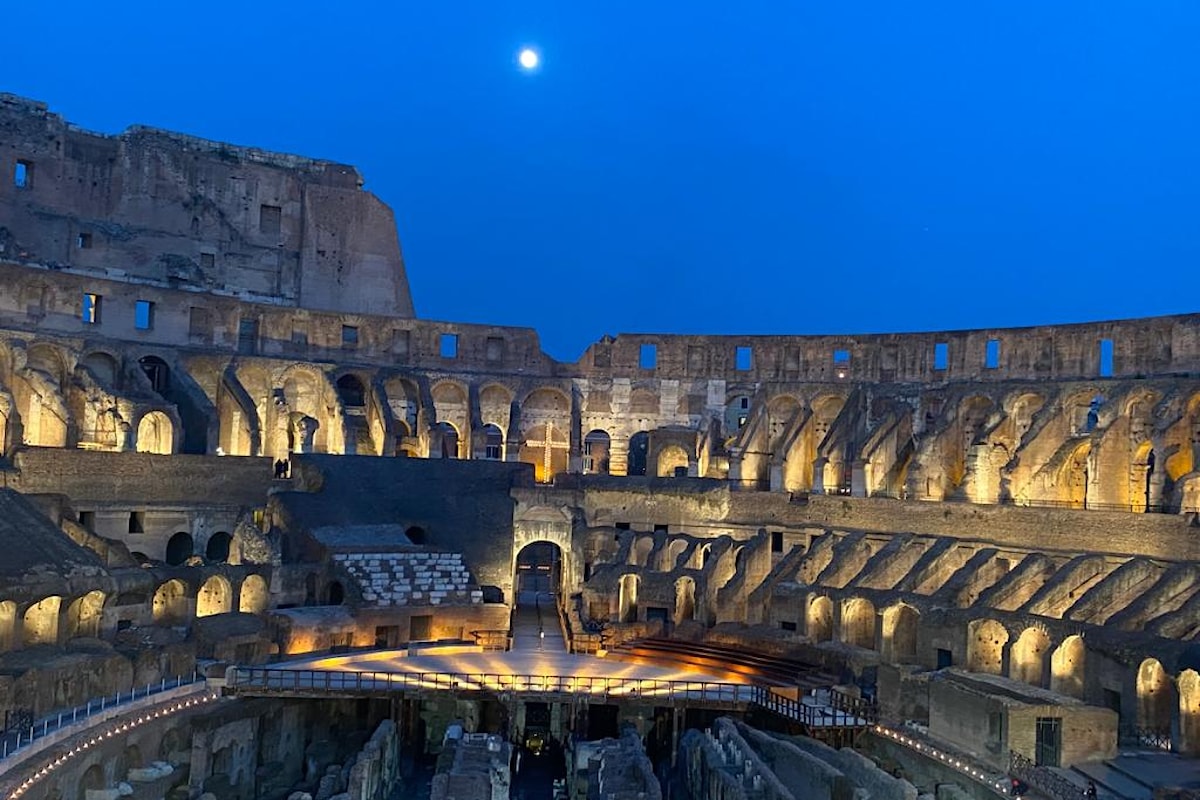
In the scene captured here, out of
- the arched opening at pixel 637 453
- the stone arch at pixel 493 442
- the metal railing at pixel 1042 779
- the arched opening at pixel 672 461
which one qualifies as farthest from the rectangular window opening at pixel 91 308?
the metal railing at pixel 1042 779

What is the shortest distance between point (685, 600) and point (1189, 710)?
16015 millimetres

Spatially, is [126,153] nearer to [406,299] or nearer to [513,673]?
[406,299]

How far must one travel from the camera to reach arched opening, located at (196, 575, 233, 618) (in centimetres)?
3284

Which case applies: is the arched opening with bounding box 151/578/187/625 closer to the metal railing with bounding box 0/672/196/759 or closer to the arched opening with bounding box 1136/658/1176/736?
the metal railing with bounding box 0/672/196/759

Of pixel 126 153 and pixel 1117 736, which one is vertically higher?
pixel 126 153

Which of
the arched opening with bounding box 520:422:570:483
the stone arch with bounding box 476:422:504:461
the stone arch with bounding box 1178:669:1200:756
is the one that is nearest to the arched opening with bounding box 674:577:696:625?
the arched opening with bounding box 520:422:570:483

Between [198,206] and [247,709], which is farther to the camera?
[198,206]

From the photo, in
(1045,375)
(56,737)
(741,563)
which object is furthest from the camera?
(1045,375)

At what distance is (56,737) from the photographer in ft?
74.2

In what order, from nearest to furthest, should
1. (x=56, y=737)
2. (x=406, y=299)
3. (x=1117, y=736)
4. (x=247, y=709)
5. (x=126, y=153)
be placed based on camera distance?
(x=56, y=737) → (x=1117, y=736) → (x=247, y=709) → (x=126, y=153) → (x=406, y=299)

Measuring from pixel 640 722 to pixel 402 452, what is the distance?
19146 mm

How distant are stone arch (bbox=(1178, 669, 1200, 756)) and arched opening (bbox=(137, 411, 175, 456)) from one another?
29534 millimetres

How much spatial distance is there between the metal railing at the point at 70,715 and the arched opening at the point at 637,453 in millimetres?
22300

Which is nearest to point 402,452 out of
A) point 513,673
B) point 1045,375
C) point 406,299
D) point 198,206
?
point 406,299
